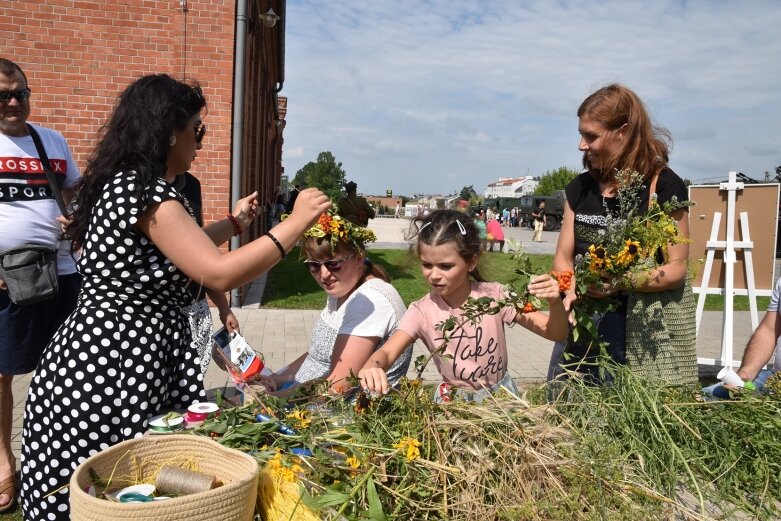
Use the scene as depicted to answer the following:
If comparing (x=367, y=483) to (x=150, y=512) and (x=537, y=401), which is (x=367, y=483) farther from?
(x=537, y=401)

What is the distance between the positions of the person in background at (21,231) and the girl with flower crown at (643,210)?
241cm

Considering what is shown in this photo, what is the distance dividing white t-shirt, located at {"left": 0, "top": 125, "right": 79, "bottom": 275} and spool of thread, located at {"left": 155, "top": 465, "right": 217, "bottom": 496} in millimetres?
2067

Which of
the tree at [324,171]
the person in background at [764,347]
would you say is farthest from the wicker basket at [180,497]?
the tree at [324,171]

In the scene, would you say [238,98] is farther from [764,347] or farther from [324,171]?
[324,171]

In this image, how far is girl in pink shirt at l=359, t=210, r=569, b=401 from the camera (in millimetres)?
2510

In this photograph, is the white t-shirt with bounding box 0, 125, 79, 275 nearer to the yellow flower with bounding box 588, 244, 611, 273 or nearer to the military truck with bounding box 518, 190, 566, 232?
the yellow flower with bounding box 588, 244, 611, 273

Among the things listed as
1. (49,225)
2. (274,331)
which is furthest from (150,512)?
(274,331)

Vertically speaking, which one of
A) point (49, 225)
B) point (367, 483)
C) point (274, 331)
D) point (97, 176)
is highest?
point (97, 176)

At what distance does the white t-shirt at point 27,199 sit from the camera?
3.02 m

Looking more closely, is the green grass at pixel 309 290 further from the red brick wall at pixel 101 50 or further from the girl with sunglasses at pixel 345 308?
the girl with sunglasses at pixel 345 308

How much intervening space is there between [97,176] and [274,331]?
5.75 m

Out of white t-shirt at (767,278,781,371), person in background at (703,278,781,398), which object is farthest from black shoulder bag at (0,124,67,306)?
white t-shirt at (767,278,781,371)

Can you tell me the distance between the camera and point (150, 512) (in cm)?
117

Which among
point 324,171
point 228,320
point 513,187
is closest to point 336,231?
point 228,320
